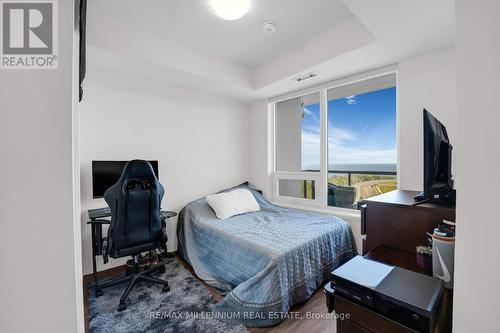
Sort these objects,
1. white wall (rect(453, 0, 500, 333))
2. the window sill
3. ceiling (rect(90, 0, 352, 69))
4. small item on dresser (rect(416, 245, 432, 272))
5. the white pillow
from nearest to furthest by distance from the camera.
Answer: white wall (rect(453, 0, 500, 333))
small item on dresser (rect(416, 245, 432, 272))
ceiling (rect(90, 0, 352, 69))
the window sill
the white pillow

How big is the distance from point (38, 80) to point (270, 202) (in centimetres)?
335

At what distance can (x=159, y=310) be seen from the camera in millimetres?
1868

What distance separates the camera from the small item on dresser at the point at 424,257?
1010 mm

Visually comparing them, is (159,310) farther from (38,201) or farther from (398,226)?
(398,226)

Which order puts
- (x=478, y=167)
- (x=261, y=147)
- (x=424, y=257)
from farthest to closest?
(x=261, y=147) → (x=424, y=257) → (x=478, y=167)

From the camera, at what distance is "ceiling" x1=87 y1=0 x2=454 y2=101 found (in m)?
1.70

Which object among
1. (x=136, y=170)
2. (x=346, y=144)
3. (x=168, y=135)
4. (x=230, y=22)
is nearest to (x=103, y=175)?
(x=136, y=170)

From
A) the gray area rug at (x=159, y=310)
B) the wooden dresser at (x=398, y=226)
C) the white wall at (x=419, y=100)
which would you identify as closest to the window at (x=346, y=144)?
the white wall at (x=419, y=100)

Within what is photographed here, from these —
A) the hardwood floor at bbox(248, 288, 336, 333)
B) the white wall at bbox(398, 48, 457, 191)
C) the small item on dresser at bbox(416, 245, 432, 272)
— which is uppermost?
the white wall at bbox(398, 48, 457, 191)

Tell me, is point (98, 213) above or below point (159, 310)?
above

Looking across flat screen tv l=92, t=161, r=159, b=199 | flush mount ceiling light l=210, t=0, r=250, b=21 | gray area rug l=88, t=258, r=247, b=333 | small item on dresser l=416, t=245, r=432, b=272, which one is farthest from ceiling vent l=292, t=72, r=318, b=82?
gray area rug l=88, t=258, r=247, b=333

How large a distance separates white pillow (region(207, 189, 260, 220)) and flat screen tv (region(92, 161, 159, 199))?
1.19 m

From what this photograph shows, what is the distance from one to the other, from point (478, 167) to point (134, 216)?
2.26 m

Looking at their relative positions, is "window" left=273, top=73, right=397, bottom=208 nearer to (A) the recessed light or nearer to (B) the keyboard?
(A) the recessed light
